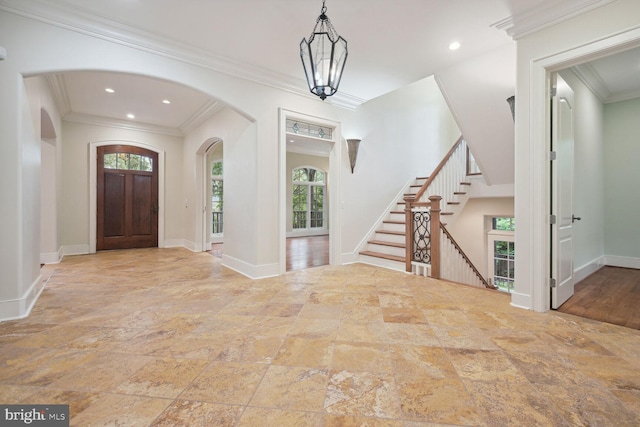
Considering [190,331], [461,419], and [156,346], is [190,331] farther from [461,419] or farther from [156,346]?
[461,419]

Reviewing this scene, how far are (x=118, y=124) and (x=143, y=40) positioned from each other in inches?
162

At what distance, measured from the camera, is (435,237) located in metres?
4.05

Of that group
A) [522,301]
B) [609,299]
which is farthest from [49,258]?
[609,299]

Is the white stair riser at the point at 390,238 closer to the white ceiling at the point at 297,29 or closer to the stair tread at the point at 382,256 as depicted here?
the stair tread at the point at 382,256

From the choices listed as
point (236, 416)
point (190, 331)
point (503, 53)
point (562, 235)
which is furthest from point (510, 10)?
point (190, 331)

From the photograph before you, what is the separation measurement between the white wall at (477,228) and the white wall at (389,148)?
136cm

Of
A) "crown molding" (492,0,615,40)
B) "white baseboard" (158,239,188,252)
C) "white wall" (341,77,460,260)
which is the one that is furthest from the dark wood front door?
"crown molding" (492,0,615,40)

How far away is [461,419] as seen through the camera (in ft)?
4.42

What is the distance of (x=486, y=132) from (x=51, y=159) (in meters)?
7.26

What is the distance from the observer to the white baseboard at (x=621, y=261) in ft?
14.6

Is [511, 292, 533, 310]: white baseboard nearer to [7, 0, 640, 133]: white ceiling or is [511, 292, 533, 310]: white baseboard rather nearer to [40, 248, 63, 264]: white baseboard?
[7, 0, 640, 133]: white ceiling

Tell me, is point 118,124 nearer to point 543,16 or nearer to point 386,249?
point 386,249

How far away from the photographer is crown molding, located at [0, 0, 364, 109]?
8.51ft

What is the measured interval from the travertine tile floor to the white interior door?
0.48m
